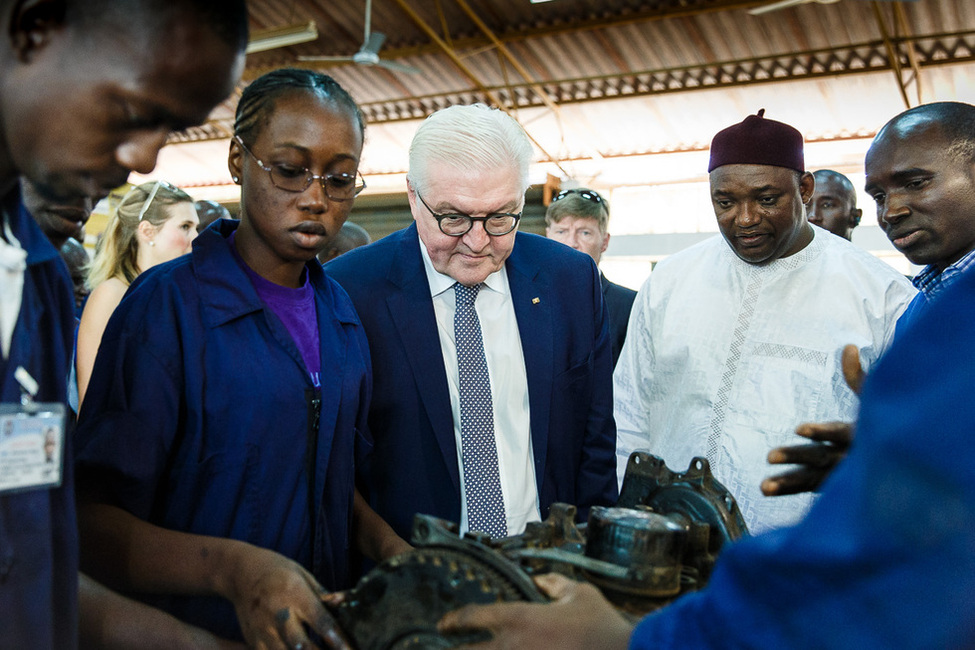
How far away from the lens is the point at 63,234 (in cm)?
170

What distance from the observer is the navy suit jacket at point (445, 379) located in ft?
6.57

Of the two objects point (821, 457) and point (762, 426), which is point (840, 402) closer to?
point (762, 426)

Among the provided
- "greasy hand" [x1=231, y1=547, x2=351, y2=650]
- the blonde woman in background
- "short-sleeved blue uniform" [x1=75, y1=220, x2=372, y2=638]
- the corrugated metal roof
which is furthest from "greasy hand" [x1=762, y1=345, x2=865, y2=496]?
the corrugated metal roof

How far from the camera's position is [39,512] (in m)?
0.94

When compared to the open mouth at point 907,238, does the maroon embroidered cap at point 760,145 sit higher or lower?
higher

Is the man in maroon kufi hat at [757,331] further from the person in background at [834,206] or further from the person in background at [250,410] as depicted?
the person in background at [834,206]

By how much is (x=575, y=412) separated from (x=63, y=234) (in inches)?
53.2

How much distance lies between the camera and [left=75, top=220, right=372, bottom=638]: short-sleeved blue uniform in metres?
1.25

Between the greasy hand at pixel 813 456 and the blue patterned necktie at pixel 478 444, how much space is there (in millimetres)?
952

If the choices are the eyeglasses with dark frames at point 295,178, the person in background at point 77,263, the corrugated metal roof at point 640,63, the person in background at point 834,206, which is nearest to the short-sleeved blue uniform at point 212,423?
the eyeglasses with dark frames at point 295,178

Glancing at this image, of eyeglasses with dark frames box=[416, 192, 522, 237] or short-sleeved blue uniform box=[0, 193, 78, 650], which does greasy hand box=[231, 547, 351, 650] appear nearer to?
short-sleeved blue uniform box=[0, 193, 78, 650]

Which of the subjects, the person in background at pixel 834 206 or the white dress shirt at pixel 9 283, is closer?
the white dress shirt at pixel 9 283

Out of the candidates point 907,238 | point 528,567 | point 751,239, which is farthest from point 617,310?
point 528,567

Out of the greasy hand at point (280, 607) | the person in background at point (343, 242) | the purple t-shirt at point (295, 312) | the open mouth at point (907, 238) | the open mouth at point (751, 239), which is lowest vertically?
the greasy hand at point (280, 607)
